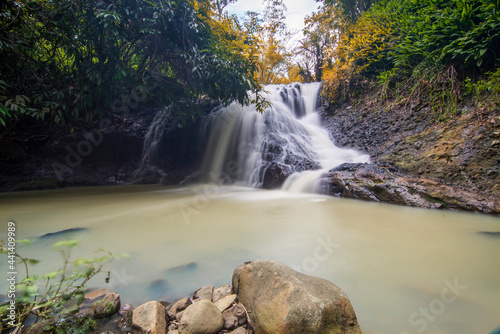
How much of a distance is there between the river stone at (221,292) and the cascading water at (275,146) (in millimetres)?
3757

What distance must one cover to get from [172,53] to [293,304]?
21.7ft

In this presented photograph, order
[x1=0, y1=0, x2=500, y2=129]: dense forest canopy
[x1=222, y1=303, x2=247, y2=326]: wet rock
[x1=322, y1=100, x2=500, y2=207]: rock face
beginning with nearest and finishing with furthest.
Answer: [x1=222, y1=303, x2=247, y2=326]: wet rock < [x1=322, y1=100, x2=500, y2=207]: rock face < [x1=0, y1=0, x2=500, y2=129]: dense forest canopy

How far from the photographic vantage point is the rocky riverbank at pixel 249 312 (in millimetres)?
1022

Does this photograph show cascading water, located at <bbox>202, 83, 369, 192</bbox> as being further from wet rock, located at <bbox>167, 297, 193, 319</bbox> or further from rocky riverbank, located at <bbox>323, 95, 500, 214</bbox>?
wet rock, located at <bbox>167, 297, 193, 319</bbox>

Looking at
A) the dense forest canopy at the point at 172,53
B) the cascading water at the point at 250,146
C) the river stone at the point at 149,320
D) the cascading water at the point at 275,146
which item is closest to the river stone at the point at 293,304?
the river stone at the point at 149,320

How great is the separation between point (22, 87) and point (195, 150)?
4.87 metres

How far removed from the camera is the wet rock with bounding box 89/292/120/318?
3.86 feet

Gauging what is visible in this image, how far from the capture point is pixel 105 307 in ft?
3.90

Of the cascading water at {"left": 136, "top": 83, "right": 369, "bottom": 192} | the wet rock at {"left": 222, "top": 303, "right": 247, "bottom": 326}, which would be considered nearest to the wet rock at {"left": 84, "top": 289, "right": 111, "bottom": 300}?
the wet rock at {"left": 222, "top": 303, "right": 247, "bottom": 326}

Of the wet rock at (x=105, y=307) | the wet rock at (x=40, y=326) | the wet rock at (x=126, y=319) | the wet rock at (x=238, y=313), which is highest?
the wet rock at (x=40, y=326)

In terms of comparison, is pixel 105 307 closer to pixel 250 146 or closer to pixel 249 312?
pixel 249 312

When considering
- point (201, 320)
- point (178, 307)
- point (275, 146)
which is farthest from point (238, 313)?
point (275, 146)

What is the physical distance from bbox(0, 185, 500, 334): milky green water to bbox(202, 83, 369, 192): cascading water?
84.8 inches

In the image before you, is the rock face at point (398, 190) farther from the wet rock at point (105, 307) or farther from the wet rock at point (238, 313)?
the wet rock at point (105, 307)
